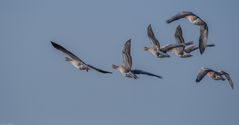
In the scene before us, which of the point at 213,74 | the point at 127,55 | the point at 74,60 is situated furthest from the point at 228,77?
the point at 74,60

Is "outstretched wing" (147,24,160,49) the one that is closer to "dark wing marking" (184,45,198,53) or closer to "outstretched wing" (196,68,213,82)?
"dark wing marking" (184,45,198,53)

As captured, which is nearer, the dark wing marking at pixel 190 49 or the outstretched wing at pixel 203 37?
the outstretched wing at pixel 203 37

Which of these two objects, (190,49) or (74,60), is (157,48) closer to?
(190,49)

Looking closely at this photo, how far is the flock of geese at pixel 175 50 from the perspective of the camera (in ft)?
207

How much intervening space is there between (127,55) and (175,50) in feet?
14.1

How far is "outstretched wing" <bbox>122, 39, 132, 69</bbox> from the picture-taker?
62.9 metres

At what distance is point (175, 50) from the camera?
66688 mm

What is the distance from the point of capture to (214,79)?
2616 inches

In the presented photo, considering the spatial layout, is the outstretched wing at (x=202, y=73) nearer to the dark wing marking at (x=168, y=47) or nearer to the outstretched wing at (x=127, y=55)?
the dark wing marking at (x=168, y=47)

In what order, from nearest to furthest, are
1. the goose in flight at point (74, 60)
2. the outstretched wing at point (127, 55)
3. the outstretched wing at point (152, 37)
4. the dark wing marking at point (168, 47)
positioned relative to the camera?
the goose in flight at point (74, 60) → the outstretched wing at point (127, 55) → the outstretched wing at point (152, 37) → the dark wing marking at point (168, 47)

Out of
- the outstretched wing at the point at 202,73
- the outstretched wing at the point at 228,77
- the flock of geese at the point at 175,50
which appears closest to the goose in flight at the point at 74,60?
the flock of geese at the point at 175,50

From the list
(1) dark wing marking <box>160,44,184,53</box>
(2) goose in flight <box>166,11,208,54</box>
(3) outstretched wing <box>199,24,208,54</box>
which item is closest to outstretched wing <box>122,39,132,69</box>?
(1) dark wing marking <box>160,44,184,53</box>

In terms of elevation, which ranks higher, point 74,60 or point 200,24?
point 74,60

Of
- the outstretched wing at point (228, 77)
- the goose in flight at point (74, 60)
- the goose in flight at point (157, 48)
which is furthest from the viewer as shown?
the outstretched wing at point (228, 77)
